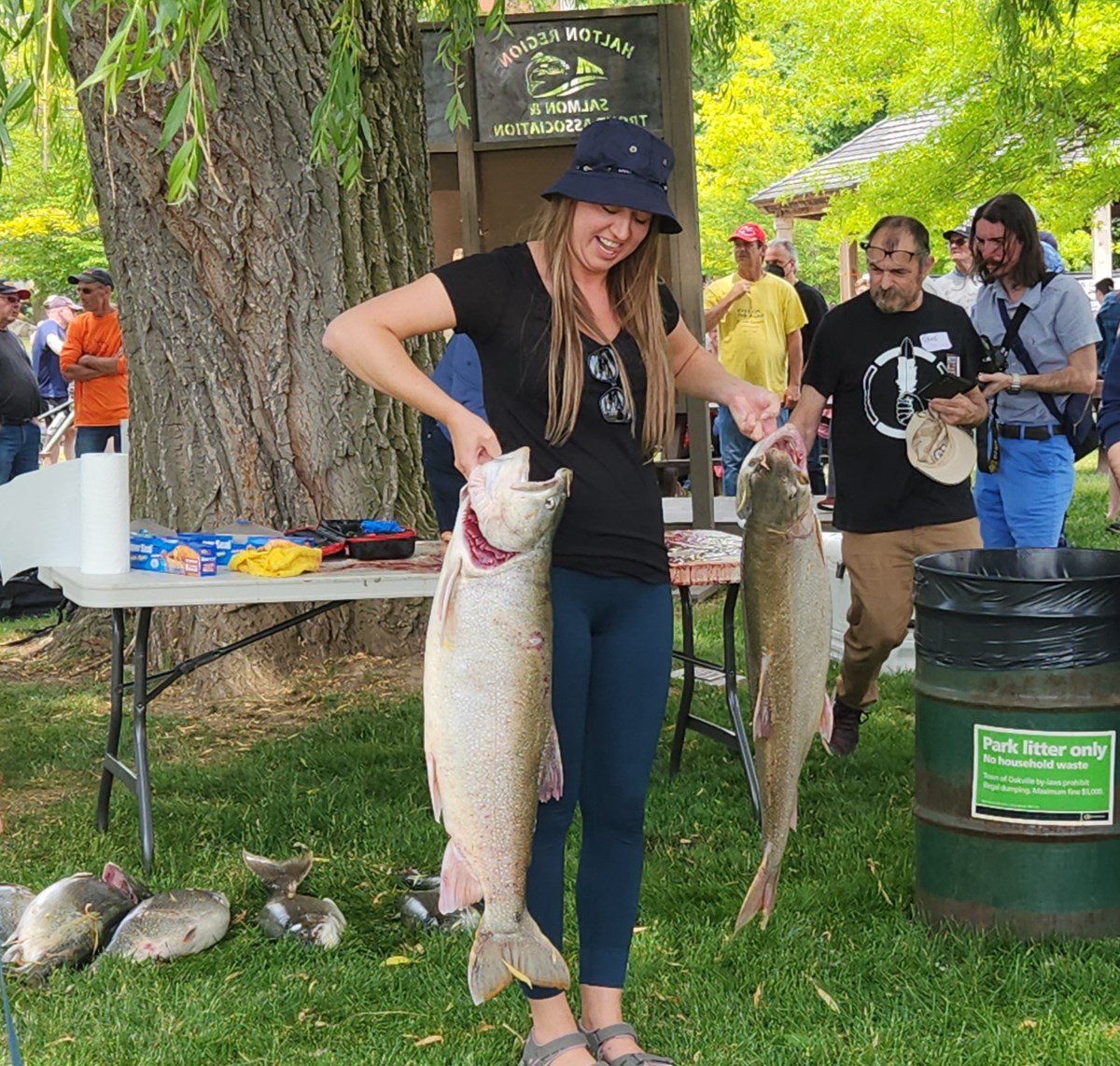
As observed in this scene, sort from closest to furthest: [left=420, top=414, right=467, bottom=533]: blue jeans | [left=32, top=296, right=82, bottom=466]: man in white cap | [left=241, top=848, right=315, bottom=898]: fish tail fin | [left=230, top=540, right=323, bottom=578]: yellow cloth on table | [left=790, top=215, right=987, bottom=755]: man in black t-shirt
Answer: [left=241, top=848, right=315, bottom=898]: fish tail fin, [left=230, top=540, right=323, bottom=578]: yellow cloth on table, [left=790, top=215, right=987, bottom=755]: man in black t-shirt, [left=420, top=414, right=467, bottom=533]: blue jeans, [left=32, top=296, right=82, bottom=466]: man in white cap

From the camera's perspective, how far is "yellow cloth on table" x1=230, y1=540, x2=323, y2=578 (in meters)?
5.19

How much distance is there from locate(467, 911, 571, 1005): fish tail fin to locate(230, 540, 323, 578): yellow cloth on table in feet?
6.82

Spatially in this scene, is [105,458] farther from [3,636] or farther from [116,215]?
[3,636]

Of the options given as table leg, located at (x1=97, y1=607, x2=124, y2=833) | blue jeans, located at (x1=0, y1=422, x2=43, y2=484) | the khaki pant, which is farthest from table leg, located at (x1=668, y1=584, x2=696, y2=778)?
blue jeans, located at (x1=0, y1=422, x2=43, y2=484)

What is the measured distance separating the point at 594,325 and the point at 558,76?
657 cm

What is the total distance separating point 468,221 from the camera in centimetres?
954

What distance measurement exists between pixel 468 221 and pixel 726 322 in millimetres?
3432

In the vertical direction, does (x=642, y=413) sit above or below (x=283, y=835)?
above

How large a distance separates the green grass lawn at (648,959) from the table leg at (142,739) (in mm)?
93

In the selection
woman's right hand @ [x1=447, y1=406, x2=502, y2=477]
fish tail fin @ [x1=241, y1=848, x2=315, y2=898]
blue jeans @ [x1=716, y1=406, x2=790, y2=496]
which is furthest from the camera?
blue jeans @ [x1=716, y1=406, x2=790, y2=496]

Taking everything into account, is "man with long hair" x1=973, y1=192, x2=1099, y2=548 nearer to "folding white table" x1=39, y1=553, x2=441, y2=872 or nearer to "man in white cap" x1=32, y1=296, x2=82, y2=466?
"folding white table" x1=39, y1=553, x2=441, y2=872

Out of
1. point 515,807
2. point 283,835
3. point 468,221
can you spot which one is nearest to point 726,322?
point 468,221

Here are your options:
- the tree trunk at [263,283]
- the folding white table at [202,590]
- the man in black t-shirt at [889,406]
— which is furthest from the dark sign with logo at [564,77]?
the folding white table at [202,590]

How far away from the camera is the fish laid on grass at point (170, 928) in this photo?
4.60 m
